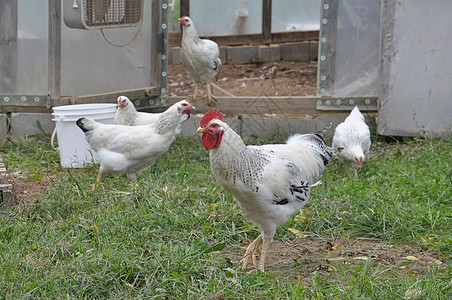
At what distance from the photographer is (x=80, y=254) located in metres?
3.74

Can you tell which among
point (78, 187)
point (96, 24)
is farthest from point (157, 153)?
point (96, 24)

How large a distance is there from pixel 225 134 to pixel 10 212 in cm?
220

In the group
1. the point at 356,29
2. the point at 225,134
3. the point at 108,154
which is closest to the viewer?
the point at 225,134

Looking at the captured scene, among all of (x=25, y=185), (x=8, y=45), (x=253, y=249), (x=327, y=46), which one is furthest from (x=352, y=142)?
(x=8, y=45)

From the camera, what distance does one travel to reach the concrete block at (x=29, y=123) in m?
7.53

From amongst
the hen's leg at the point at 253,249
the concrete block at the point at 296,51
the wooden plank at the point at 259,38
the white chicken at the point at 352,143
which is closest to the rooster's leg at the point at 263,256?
the hen's leg at the point at 253,249

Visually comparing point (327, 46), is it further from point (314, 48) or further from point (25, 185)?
point (25, 185)

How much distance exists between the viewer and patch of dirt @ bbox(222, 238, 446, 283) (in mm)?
3871

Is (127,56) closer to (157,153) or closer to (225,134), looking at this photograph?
(157,153)

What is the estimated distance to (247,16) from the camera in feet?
39.8

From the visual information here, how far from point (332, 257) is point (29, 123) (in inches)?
195

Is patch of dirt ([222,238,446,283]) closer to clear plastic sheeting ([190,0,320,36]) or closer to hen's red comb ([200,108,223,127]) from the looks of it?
hen's red comb ([200,108,223,127])

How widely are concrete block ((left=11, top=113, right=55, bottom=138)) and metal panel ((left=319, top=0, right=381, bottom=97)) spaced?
148 inches

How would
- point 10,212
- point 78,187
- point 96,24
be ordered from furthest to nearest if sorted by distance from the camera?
point 96,24
point 78,187
point 10,212
